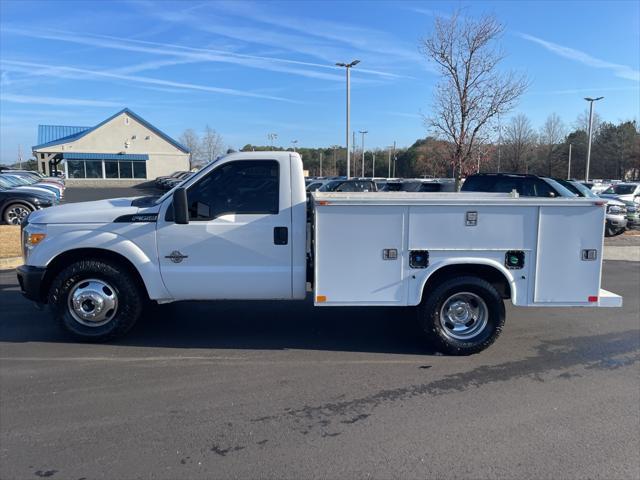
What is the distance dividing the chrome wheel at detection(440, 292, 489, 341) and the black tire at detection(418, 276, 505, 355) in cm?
1

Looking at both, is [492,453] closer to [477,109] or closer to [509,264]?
[509,264]

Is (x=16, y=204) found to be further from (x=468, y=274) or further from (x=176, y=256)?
(x=468, y=274)

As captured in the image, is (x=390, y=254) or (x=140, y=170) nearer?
(x=390, y=254)

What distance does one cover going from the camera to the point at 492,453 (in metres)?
3.43

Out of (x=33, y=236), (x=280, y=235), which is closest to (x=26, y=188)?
(x=33, y=236)

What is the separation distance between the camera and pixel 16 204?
1472 centimetres

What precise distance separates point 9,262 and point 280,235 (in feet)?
25.1

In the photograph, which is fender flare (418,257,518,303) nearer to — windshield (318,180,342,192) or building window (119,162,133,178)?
windshield (318,180,342,192)

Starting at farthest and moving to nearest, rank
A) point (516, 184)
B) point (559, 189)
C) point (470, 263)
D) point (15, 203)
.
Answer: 1. point (15, 203)
2. point (516, 184)
3. point (559, 189)
4. point (470, 263)

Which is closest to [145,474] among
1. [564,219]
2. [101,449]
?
[101,449]

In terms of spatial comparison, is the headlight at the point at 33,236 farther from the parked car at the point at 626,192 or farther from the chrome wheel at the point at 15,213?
the parked car at the point at 626,192

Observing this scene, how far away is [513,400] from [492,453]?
3.26 feet

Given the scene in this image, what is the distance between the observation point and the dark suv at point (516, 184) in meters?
12.0

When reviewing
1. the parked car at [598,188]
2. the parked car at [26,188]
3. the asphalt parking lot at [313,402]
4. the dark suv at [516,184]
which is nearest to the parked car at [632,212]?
the parked car at [598,188]
